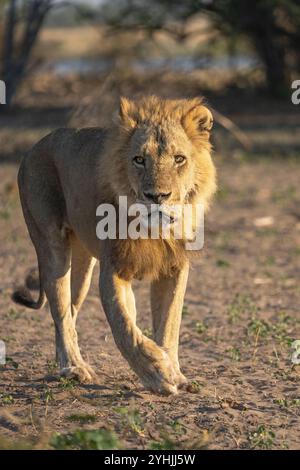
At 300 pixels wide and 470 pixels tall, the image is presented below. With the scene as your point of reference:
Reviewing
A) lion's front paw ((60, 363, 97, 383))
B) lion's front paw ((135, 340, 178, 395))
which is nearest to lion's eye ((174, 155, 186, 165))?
lion's front paw ((135, 340, 178, 395))

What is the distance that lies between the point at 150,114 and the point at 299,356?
191 centimetres

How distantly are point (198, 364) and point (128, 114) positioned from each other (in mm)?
1751

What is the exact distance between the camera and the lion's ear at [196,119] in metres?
5.46

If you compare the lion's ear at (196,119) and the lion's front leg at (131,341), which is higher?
the lion's ear at (196,119)

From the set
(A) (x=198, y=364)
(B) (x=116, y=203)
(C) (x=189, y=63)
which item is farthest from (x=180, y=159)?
(C) (x=189, y=63)

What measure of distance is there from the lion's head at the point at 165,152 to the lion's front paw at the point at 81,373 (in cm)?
118

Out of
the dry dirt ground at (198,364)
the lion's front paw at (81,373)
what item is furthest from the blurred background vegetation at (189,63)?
the lion's front paw at (81,373)

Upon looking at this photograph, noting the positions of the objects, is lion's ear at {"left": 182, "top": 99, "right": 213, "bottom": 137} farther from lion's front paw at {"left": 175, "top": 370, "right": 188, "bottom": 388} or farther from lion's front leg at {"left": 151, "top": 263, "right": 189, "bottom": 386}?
lion's front paw at {"left": 175, "top": 370, "right": 188, "bottom": 388}

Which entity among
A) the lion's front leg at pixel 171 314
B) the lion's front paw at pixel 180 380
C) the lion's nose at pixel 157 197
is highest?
the lion's nose at pixel 157 197

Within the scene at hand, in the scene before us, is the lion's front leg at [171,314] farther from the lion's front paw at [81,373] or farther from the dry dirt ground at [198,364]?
the lion's front paw at [81,373]

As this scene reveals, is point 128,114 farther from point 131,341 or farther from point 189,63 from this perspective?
point 189,63

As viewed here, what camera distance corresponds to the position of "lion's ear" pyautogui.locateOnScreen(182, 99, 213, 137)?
5.46m

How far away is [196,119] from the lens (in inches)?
217
